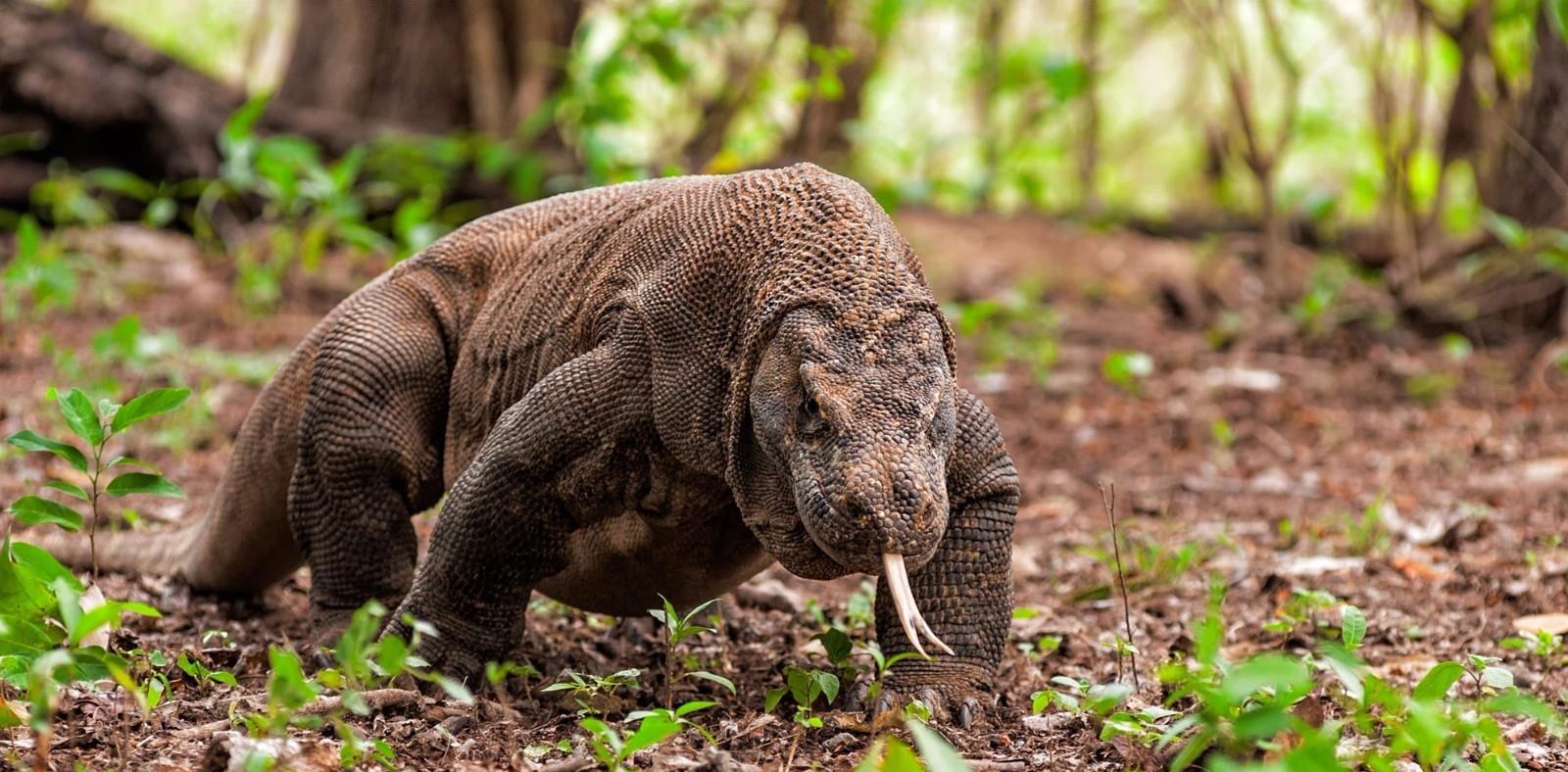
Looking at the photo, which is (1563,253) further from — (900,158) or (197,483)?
(197,483)

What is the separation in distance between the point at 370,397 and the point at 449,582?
607 millimetres

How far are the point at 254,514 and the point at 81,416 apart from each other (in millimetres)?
1174

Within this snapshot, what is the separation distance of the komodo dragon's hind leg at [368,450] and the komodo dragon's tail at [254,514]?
0.66ft

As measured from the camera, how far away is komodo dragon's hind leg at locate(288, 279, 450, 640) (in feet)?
12.2

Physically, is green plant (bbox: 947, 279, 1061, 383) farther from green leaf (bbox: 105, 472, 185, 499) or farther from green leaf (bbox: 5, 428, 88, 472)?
green leaf (bbox: 5, 428, 88, 472)

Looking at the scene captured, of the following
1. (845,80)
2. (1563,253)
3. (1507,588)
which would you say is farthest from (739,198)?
(845,80)

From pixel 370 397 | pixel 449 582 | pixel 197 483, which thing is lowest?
pixel 197 483

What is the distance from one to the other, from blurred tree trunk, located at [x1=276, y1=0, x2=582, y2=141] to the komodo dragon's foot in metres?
6.70

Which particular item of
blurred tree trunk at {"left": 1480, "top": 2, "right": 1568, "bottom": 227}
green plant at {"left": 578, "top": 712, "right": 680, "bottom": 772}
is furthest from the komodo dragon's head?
blurred tree trunk at {"left": 1480, "top": 2, "right": 1568, "bottom": 227}

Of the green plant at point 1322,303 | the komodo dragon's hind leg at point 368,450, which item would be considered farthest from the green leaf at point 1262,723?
the green plant at point 1322,303

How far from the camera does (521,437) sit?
3.16 m

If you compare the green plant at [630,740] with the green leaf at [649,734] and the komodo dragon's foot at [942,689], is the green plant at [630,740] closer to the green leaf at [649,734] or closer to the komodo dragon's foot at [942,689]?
the green leaf at [649,734]

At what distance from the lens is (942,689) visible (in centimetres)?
311

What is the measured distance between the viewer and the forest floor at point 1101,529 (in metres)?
2.96
